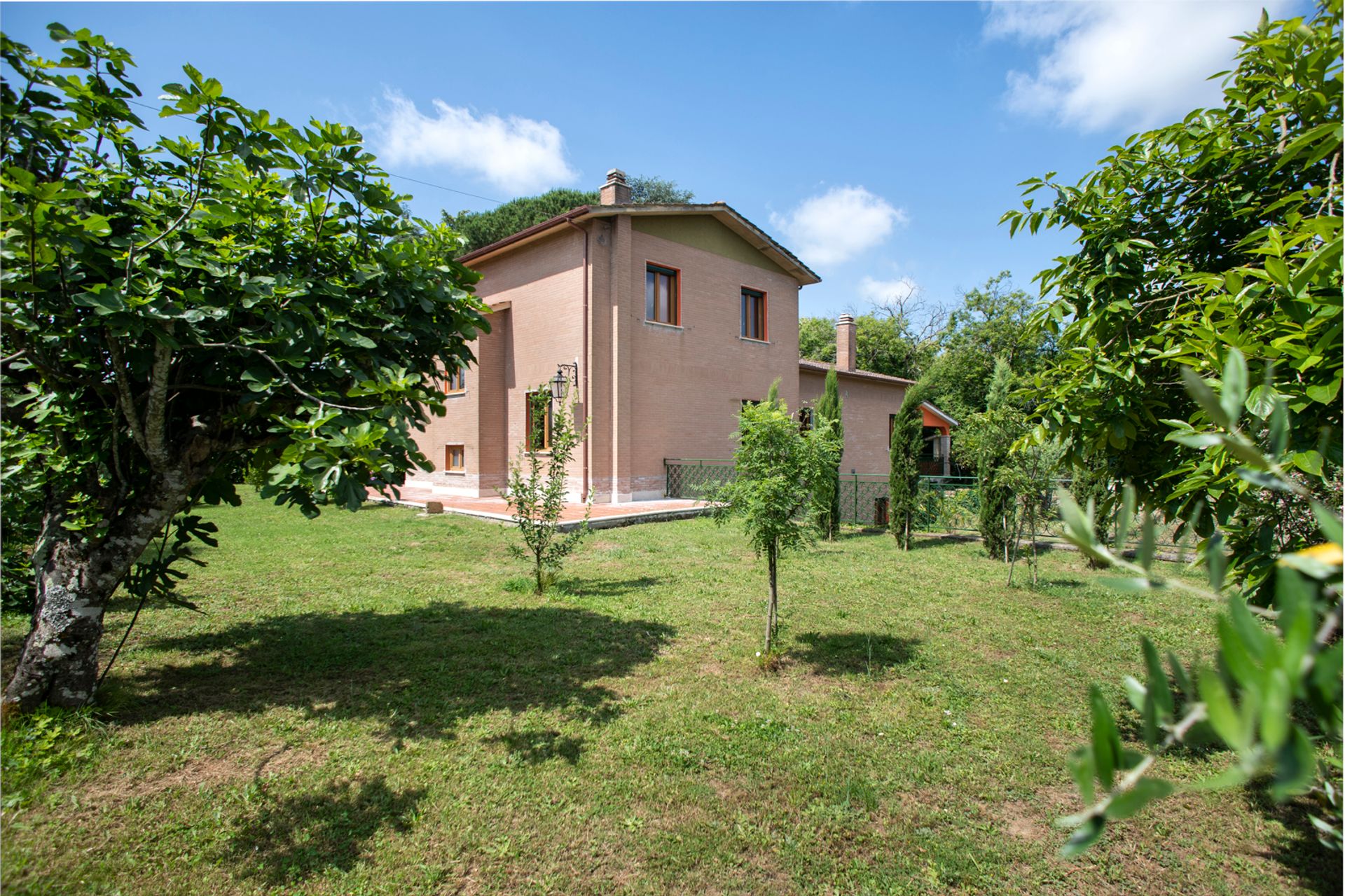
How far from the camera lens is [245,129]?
346cm

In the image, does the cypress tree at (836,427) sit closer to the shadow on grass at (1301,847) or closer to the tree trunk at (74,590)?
the shadow on grass at (1301,847)

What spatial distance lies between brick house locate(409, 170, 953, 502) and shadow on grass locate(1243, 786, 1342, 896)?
13303 millimetres

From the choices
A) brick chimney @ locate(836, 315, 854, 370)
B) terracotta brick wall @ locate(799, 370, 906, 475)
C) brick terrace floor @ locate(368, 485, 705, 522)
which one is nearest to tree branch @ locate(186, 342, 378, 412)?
brick terrace floor @ locate(368, 485, 705, 522)

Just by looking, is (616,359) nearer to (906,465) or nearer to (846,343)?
(906,465)

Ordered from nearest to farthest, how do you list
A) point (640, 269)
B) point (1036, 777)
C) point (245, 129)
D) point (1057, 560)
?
1. point (245, 129)
2. point (1036, 777)
3. point (1057, 560)
4. point (640, 269)

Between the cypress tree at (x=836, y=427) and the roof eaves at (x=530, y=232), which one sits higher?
the roof eaves at (x=530, y=232)

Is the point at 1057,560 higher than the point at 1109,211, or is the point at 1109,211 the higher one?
the point at 1109,211

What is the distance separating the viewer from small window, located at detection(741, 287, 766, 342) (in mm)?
20250

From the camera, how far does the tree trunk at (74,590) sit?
3914 millimetres

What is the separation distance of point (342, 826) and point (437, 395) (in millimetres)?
2364

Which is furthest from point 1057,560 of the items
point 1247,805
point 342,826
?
point 342,826

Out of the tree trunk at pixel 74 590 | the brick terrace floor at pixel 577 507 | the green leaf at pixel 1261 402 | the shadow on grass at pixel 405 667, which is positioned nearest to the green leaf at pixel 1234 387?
the green leaf at pixel 1261 402

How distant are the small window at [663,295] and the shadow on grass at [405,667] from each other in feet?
39.9

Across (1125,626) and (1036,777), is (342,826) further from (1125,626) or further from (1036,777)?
(1125,626)
